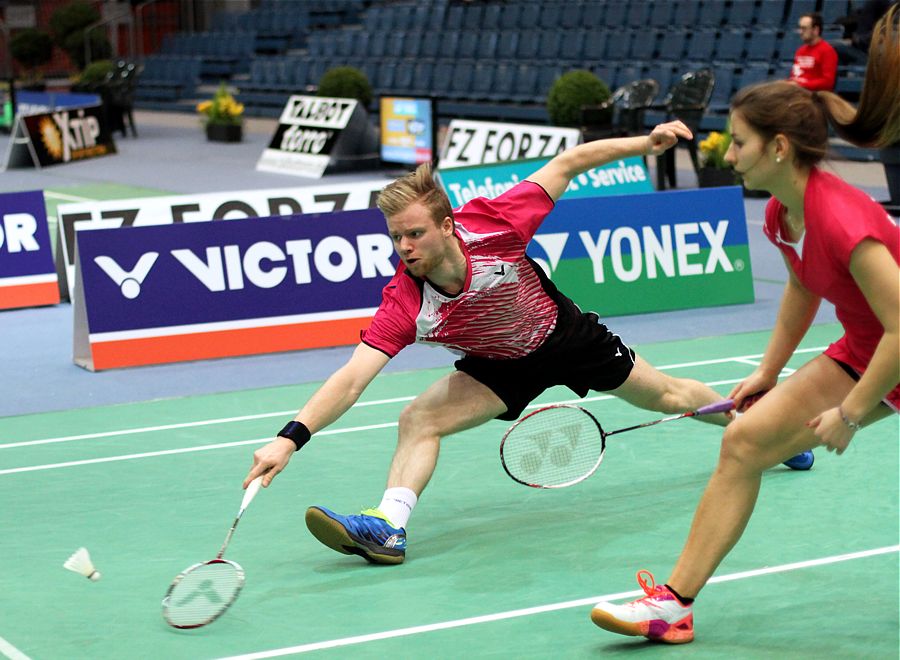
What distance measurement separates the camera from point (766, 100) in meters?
3.41

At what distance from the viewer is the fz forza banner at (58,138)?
19.8m

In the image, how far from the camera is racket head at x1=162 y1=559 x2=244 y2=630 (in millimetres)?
3961

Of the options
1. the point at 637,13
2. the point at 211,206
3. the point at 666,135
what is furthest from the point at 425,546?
the point at 637,13

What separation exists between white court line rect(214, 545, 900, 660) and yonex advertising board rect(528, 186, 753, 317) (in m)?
4.25

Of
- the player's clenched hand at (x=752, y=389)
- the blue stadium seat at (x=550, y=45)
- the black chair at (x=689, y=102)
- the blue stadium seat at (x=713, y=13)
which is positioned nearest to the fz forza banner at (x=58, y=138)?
the blue stadium seat at (x=550, y=45)

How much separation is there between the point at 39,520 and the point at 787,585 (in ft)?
9.15

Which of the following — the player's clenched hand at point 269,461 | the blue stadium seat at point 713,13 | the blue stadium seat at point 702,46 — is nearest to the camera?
the player's clenched hand at point 269,461

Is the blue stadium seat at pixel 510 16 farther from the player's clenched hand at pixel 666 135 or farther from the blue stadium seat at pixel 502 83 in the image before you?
the player's clenched hand at pixel 666 135

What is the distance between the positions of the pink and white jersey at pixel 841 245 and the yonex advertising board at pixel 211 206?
5.42 metres

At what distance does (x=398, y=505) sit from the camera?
455 cm

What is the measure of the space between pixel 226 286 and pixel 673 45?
44.2 ft

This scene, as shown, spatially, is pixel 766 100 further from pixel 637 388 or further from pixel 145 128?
pixel 145 128

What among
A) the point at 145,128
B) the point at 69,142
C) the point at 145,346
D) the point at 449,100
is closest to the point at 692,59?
the point at 449,100

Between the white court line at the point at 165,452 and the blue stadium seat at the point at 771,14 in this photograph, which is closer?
the white court line at the point at 165,452
